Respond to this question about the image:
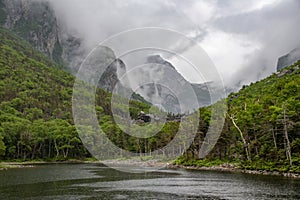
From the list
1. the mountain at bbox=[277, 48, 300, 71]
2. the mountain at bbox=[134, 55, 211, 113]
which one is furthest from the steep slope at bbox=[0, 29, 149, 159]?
the mountain at bbox=[277, 48, 300, 71]

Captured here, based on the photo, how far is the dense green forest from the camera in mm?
51125

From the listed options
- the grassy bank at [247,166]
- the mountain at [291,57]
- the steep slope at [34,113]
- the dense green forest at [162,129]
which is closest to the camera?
the grassy bank at [247,166]

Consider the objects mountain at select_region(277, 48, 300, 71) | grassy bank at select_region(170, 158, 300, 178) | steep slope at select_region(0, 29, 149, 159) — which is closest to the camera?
grassy bank at select_region(170, 158, 300, 178)

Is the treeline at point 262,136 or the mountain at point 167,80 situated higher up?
the mountain at point 167,80

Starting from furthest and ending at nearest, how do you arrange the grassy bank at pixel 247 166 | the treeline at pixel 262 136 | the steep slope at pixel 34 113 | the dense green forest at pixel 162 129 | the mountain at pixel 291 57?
the mountain at pixel 291 57 → the steep slope at pixel 34 113 → the dense green forest at pixel 162 129 → the treeline at pixel 262 136 → the grassy bank at pixel 247 166

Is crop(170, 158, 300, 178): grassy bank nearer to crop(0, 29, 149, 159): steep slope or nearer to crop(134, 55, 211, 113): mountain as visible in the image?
crop(134, 55, 211, 113): mountain

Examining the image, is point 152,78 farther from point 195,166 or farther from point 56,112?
point 56,112

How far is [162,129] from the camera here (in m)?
87.6

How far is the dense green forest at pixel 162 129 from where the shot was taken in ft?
168

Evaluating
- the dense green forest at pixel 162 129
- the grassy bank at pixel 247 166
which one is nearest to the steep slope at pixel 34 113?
the dense green forest at pixel 162 129

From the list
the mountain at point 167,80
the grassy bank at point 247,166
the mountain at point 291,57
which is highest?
the mountain at point 291,57

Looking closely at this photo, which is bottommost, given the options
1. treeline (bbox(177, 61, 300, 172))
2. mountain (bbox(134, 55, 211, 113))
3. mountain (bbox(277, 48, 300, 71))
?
treeline (bbox(177, 61, 300, 172))

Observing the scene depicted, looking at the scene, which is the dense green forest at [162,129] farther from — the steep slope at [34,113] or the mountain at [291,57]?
the mountain at [291,57]

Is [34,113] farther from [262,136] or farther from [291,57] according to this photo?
[291,57]
